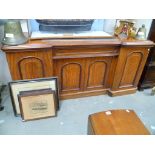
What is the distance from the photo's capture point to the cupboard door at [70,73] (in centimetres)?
172

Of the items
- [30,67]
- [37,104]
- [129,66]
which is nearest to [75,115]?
[37,104]

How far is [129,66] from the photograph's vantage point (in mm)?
1924

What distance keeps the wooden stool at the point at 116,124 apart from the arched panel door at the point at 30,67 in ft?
2.42

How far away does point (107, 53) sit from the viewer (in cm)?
177

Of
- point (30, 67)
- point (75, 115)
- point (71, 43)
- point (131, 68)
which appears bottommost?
point (75, 115)

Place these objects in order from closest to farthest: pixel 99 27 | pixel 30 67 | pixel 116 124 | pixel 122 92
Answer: pixel 116 124 < pixel 30 67 < pixel 99 27 < pixel 122 92

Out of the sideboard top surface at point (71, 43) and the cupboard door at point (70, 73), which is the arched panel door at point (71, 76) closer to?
the cupboard door at point (70, 73)

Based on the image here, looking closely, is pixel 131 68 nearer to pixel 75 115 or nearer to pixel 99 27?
pixel 99 27

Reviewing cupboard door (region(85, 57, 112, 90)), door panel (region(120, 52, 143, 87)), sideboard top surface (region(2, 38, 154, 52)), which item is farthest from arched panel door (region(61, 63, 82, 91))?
door panel (region(120, 52, 143, 87))

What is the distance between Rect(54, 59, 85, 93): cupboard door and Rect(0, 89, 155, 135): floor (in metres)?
0.18

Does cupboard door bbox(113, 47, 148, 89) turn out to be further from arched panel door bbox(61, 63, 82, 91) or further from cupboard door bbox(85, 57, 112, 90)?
arched panel door bbox(61, 63, 82, 91)

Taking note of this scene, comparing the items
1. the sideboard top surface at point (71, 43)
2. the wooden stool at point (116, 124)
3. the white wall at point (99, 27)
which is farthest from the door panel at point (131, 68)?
the wooden stool at point (116, 124)

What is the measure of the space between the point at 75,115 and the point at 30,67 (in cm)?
74
